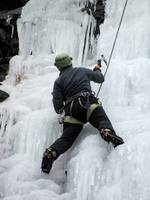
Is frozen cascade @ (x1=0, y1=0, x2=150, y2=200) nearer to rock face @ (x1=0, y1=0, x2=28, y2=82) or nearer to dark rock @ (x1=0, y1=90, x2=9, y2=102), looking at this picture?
dark rock @ (x1=0, y1=90, x2=9, y2=102)

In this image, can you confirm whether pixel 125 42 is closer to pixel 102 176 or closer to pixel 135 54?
pixel 135 54

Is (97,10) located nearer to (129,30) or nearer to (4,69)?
(129,30)

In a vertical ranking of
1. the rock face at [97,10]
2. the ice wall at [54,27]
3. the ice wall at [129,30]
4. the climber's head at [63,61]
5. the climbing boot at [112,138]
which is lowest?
the ice wall at [54,27]

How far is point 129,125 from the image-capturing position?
627 centimetres

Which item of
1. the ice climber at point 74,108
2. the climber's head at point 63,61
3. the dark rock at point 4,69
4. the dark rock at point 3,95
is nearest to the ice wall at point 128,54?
the ice climber at point 74,108

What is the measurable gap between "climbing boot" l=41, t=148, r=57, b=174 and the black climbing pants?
0.07 meters

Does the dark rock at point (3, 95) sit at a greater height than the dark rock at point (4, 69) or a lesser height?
greater

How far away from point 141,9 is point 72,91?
3.30m

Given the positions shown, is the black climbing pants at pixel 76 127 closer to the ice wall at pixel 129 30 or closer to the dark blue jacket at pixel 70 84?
the dark blue jacket at pixel 70 84

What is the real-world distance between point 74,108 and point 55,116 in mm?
780

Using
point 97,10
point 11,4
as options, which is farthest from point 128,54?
point 11,4

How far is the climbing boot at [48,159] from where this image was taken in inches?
241

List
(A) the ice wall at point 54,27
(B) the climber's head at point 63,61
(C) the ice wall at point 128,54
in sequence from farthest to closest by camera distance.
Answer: (A) the ice wall at point 54,27 → (C) the ice wall at point 128,54 → (B) the climber's head at point 63,61

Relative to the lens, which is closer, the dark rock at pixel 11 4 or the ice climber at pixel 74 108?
the ice climber at pixel 74 108
